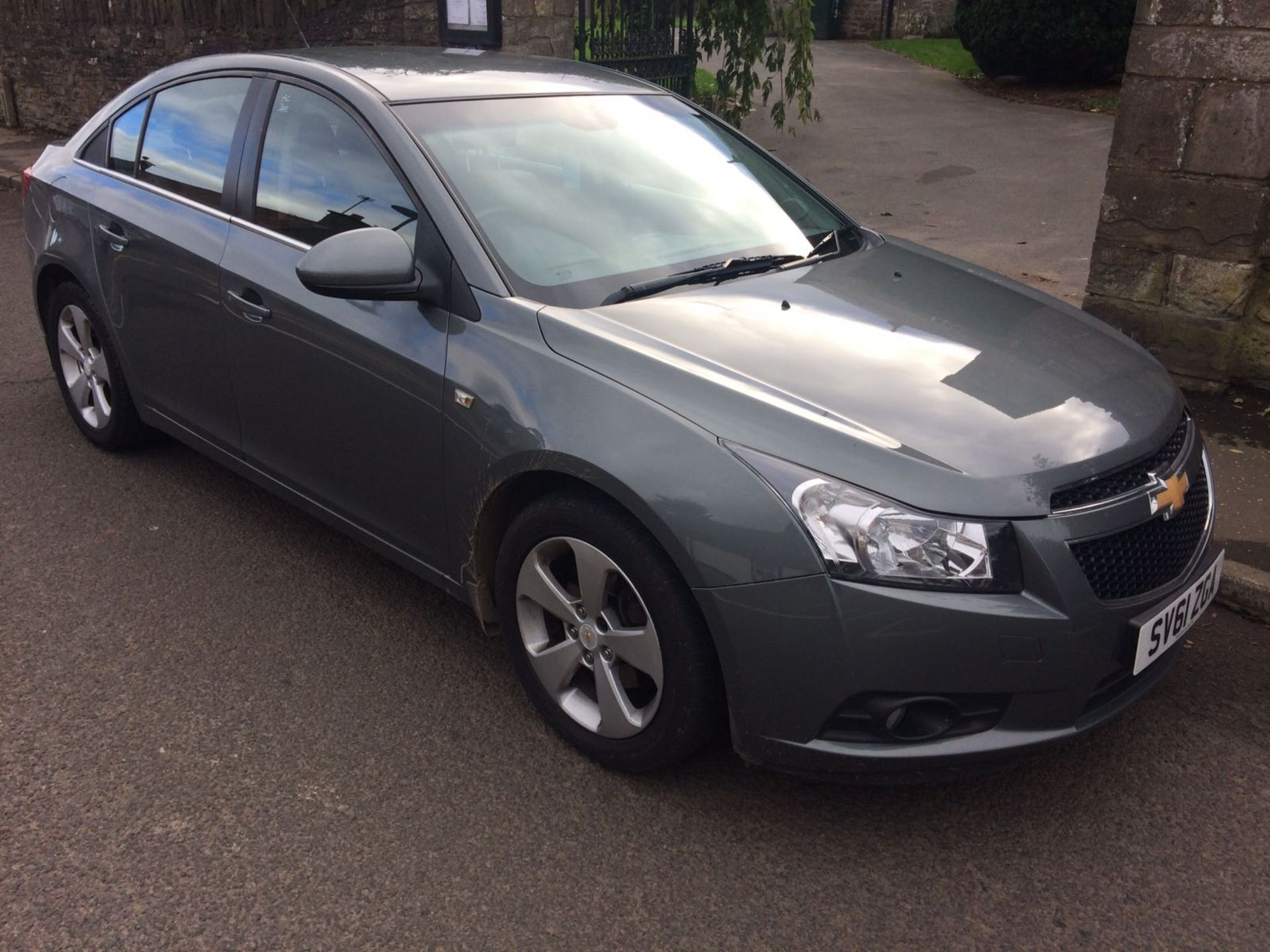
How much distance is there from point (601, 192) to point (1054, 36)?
1300 centimetres

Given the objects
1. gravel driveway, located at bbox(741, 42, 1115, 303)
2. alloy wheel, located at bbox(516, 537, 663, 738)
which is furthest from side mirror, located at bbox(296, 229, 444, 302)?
gravel driveway, located at bbox(741, 42, 1115, 303)

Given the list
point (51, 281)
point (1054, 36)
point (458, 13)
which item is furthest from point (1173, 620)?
point (1054, 36)

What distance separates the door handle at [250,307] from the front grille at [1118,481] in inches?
94.5

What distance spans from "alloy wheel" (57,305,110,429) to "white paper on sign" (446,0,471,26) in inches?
202

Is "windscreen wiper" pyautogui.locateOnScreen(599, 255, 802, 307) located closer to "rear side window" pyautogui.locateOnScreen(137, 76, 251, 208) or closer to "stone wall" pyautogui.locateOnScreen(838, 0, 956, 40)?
"rear side window" pyautogui.locateOnScreen(137, 76, 251, 208)

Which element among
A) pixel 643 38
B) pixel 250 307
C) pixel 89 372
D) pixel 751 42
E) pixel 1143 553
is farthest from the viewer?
pixel 751 42

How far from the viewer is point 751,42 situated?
10.8m

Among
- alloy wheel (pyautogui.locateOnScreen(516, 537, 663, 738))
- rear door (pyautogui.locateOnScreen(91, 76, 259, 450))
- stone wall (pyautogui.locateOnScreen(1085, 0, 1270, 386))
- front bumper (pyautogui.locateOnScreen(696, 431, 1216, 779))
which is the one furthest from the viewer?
stone wall (pyautogui.locateOnScreen(1085, 0, 1270, 386))

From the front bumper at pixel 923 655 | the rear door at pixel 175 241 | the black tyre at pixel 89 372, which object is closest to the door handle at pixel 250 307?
the rear door at pixel 175 241

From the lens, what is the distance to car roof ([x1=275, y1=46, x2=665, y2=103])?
12.1 ft

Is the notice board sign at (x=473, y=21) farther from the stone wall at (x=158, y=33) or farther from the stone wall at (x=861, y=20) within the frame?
the stone wall at (x=861, y=20)

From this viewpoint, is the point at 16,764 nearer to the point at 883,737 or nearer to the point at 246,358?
the point at 246,358

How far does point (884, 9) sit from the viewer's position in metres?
23.0

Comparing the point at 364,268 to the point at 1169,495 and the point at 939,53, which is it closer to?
the point at 1169,495
